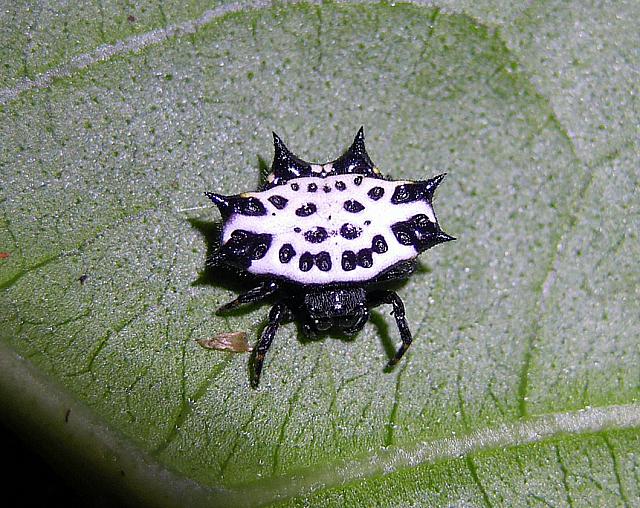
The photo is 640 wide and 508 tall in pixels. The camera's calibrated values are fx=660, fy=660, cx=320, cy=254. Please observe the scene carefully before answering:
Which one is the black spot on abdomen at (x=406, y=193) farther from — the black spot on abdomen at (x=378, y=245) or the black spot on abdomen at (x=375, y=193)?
the black spot on abdomen at (x=378, y=245)

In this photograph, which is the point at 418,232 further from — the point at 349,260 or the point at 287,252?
the point at 287,252

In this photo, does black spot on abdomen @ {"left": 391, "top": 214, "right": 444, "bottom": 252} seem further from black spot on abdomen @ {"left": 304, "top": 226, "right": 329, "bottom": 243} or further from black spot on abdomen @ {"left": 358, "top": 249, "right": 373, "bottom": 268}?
black spot on abdomen @ {"left": 304, "top": 226, "right": 329, "bottom": 243}

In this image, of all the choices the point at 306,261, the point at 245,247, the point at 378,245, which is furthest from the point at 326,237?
the point at 245,247

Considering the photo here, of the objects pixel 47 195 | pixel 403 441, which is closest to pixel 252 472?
pixel 403 441

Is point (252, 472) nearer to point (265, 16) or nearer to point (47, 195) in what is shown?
point (47, 195)

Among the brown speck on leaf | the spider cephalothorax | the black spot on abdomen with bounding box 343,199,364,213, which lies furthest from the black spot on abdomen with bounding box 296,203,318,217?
the brown speck on leaf

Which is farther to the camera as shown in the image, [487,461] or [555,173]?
[555,173]

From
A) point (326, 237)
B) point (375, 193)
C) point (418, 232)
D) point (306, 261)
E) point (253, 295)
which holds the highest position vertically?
point (375, 193)
